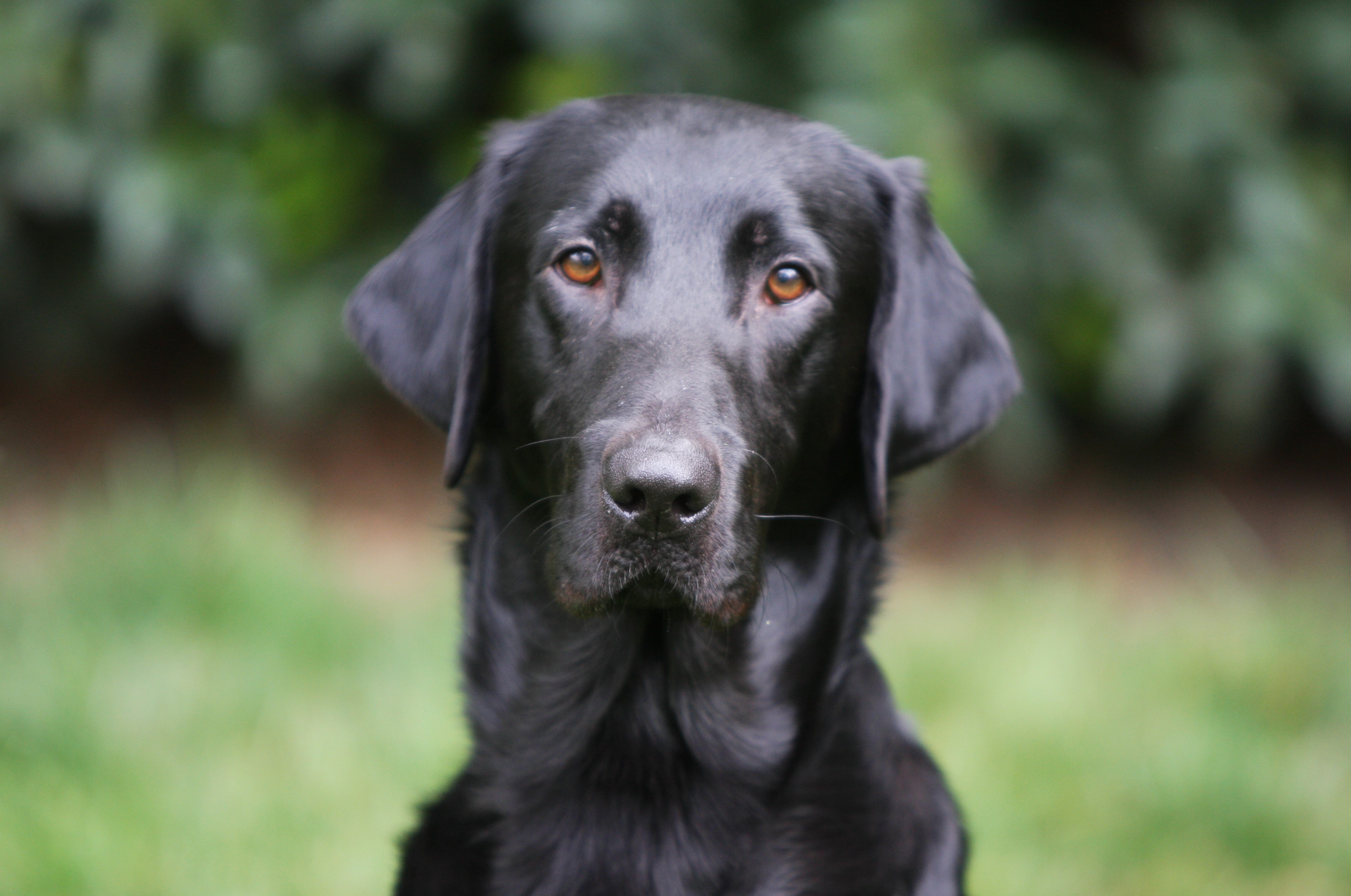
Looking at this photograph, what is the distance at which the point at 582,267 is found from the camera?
2426mm

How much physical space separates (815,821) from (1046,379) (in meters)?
3.36

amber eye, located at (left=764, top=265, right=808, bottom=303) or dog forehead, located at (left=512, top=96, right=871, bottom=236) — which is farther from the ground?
dog forehead, located at (left=512, top=96, right=871, bottom=236)

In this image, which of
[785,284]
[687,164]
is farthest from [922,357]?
[687,164]

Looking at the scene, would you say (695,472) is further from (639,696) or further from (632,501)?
(639,696)

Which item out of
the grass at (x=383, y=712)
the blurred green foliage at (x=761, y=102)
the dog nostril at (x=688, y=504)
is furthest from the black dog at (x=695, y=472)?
Answer: the blurred green foliage at (x=761, y=102)

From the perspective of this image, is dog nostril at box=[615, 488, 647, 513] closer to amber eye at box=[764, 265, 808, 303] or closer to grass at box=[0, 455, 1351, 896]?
amber eye at box=[764, 265, 808, 303]

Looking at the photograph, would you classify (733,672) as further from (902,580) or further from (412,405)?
(902,580)

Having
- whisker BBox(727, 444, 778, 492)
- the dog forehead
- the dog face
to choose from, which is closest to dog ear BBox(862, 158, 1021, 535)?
the dog face

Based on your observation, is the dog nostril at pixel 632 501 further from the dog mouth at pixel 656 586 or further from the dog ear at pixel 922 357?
the dog ear at pixel 922 357

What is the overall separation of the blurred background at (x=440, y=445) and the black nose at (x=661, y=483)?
1.67 meters

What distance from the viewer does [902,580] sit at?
531cm

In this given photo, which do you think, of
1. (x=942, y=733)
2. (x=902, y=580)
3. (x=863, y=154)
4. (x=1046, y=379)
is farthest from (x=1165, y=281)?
(x=863, y=154)

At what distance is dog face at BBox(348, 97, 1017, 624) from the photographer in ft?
7.14

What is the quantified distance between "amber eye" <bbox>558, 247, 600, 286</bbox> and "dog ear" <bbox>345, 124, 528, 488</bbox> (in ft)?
0.77
